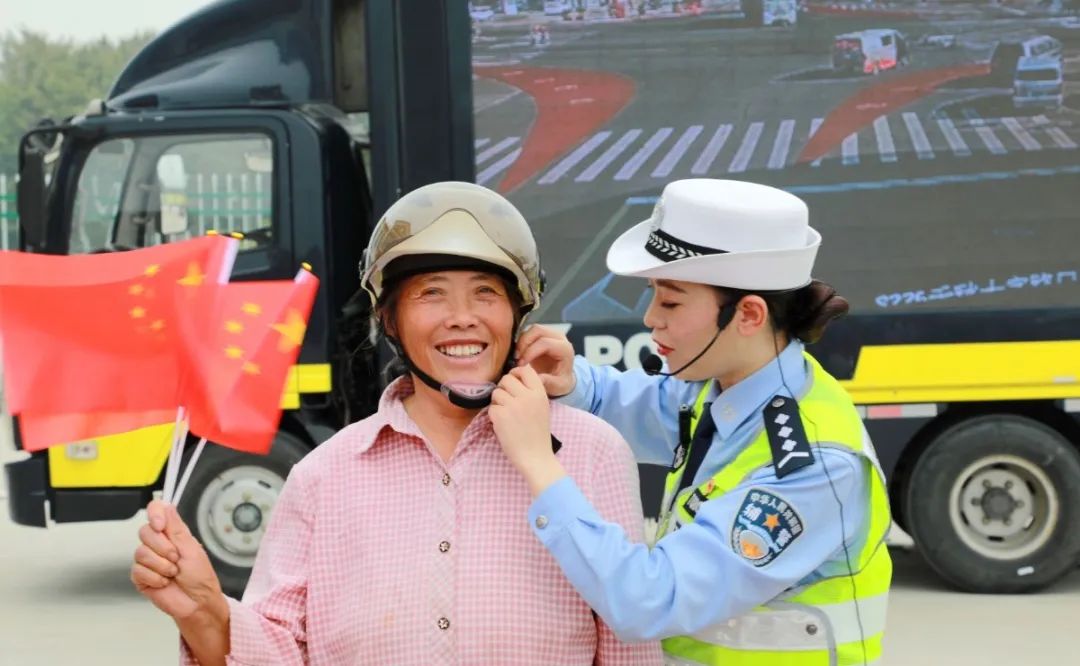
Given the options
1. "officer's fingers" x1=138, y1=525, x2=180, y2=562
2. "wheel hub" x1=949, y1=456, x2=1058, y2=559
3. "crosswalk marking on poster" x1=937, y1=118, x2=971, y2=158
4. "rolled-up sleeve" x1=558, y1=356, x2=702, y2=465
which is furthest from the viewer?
"wheel hub" x1=949, y1=456, x2=1058, y2=559

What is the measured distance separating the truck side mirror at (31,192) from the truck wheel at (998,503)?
14.0 ft

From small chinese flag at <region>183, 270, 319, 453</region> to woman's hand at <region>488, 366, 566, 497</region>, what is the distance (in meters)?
0.32

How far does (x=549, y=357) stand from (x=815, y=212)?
4455mm

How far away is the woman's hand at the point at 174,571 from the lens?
2.20 metres

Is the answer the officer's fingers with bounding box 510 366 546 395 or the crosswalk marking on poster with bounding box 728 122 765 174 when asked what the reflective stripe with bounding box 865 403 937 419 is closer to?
the crosswalk marking on poster with bounding box 728 122 765 174

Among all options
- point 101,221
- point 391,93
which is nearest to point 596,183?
point 391,93

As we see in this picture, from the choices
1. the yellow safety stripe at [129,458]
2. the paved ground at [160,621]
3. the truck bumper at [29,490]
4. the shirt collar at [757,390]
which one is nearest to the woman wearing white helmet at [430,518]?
the shirt collar at [757,390]

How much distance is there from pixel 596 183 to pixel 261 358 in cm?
490

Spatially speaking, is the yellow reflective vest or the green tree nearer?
the yellow reflective vest

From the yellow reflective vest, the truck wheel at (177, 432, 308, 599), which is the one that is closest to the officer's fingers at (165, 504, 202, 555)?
the yellow reflective vest

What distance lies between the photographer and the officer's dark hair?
8.44ft

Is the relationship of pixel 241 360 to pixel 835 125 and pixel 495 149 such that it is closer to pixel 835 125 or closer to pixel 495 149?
pixel 495 149

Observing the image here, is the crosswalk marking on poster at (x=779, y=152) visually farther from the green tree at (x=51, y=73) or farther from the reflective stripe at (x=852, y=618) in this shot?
the green tree at (x=51, y=73)

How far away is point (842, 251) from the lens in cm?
712
